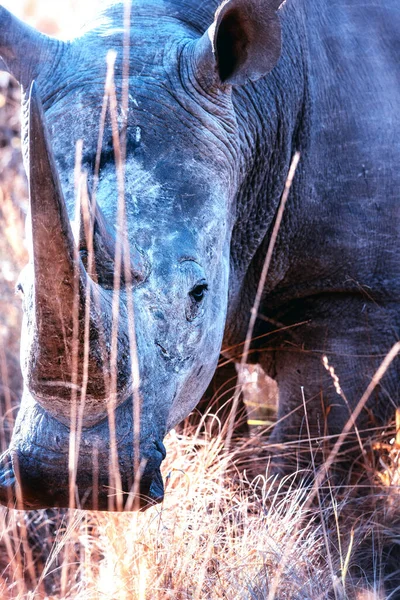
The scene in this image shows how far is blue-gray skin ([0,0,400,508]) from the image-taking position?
2980mm

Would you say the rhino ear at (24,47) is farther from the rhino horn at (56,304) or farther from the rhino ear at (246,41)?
the rhino horn at (56,304)

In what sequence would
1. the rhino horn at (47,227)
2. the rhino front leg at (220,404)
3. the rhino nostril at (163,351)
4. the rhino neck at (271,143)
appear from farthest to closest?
1. the rhino front leg at (220,404)
2. the rhino neck at (271,143)
3. the rhino nostril at (163,351)
4. the rhino horn at (47,227)

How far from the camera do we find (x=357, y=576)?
144 inches

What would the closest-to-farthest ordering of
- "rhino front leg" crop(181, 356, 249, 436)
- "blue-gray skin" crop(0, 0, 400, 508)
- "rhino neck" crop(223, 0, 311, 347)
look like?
"blue-gray skin" crop(0, 0, 400, 508) → "rhino neck" crop(223, 0, 311, 347) → "rhino front leg" crop(181, 356, 249, 436)

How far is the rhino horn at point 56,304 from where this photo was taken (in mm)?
2615

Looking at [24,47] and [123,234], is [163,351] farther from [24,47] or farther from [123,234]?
[24,47]

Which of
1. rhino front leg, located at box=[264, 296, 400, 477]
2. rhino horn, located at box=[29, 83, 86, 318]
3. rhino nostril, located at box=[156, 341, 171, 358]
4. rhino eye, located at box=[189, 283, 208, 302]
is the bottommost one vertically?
rhino front leg, located at box=[264, 296, 400, 477]

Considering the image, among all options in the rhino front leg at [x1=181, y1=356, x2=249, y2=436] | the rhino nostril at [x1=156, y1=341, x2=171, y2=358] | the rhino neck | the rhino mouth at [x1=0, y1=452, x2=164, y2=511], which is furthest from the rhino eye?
the rhino front leg at [x1=181, y1=356, x2=249, y2=436]

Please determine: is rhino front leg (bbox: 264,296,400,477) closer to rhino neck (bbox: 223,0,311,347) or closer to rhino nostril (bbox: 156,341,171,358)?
rhino neck (bbox: 223,0,311,347)

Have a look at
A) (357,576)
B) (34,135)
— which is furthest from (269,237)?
(34,135)

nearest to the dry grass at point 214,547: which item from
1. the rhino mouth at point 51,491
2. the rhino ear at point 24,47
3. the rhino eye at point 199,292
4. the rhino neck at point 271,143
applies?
the rhino mouth at point 51,491

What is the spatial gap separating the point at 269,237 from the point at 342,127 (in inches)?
21.4

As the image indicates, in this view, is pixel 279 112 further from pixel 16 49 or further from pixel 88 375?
pixel 88 375

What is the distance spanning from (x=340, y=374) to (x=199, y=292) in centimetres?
122
